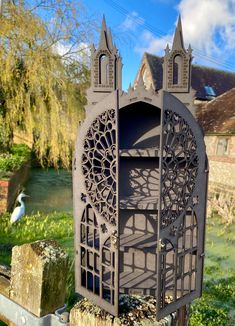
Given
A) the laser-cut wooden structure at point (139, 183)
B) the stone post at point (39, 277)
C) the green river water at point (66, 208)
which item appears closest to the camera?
the stone post at point (39, 277)

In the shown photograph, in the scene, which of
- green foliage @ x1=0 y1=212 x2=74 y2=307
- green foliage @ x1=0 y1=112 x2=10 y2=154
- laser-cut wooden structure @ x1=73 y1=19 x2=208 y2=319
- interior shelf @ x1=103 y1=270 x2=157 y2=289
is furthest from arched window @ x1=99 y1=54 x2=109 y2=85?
green foliage @ x1=0 y1=112 x2=10 y2=154

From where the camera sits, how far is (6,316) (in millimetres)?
1577

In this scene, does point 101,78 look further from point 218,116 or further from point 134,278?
point 218,116

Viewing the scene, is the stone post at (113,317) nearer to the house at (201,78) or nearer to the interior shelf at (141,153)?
the interior shelf at (141,153)

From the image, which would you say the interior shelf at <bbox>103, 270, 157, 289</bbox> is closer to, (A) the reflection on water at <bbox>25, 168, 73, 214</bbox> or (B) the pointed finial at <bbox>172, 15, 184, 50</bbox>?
(B) the pointed finial at <bbox>172, 15, 184, 50</bbox>

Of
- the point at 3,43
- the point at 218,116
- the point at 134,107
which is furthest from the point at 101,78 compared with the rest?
the point at 218,116

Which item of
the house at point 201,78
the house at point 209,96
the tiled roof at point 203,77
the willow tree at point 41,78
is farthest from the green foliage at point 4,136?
the tiled roof at point 203,77

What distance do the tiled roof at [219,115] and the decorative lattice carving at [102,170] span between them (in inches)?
494

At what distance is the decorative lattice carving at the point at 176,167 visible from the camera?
1.59m

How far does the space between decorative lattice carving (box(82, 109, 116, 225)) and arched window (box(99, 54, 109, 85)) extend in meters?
0.69

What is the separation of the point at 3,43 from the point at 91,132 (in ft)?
28.7

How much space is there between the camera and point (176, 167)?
1710 mm

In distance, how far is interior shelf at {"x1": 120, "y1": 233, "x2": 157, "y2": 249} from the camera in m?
2.27

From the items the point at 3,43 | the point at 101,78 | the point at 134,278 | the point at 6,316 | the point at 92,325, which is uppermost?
the point at 3,43
